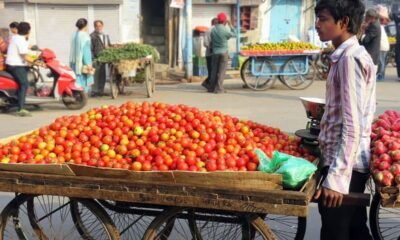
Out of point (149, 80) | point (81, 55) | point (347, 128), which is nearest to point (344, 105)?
point (347, 128)

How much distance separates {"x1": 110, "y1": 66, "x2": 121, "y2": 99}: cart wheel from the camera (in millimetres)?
11461

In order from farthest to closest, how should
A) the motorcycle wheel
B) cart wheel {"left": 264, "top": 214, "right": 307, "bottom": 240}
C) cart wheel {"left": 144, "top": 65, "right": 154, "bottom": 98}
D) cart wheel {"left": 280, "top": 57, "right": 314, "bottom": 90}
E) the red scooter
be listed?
1. cart wheel {"left": 280, "top": 57, "right": 314, "bottom": 90}
2. cart wheel {"left": 144, "top": 65, "right": 154, "bottom": 98}
3. the motorcycle wheel
4. the red scooter
5. cart wheel {"left": 264, "top": 214, "right": 307, "bottom": 240}

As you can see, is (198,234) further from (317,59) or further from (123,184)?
(317,59)

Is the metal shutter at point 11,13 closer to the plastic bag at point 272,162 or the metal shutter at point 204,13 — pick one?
the metal shutter at point 204,13

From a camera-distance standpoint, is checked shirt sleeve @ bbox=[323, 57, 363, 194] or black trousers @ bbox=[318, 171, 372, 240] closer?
checked shirt sleeve @ bbox=[323, 57, 363, 194]

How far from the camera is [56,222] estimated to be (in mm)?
4875

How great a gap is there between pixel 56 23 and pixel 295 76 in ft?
21.3

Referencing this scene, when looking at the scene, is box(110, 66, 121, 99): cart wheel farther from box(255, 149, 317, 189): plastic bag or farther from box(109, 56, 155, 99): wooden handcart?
box(255, 149, 317, 189): plastic bag

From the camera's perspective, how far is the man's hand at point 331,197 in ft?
9.49

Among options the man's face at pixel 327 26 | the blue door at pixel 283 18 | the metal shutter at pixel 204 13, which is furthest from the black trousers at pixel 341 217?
the blue door at pixel 283 18

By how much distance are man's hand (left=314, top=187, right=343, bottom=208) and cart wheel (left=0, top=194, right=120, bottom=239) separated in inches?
54.9

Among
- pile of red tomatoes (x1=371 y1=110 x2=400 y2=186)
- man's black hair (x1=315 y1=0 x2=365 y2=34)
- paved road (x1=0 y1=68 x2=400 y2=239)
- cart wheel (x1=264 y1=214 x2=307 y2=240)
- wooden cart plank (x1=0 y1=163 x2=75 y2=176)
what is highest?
man's black hair (x1=315 y1=0 x2=365 y2=34)

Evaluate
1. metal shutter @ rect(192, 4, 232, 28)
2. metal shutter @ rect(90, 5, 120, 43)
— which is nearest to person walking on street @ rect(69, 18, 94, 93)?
metal shutter @ rect(90, 5, 120, 43)

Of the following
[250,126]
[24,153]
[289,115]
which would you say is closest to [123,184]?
[24,153]
